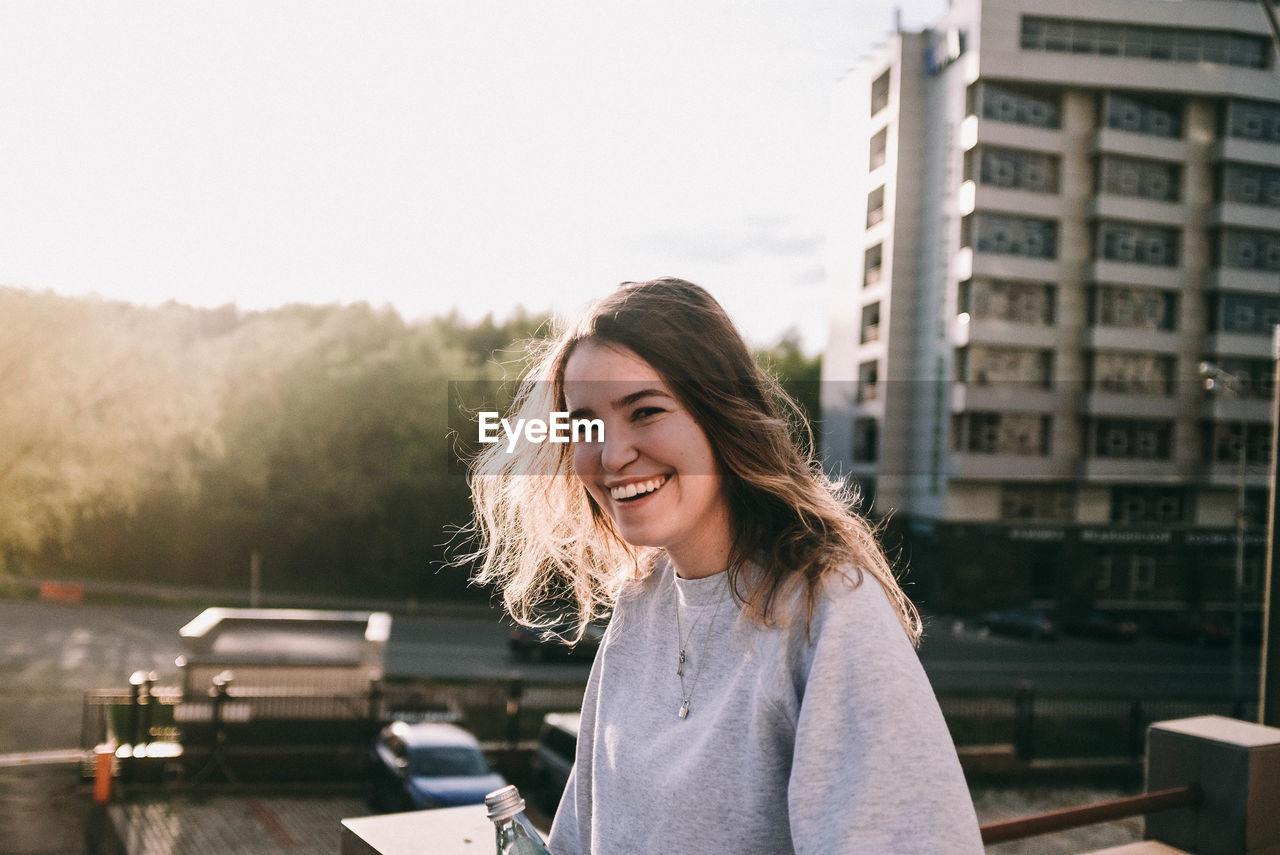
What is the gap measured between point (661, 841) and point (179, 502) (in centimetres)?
3670

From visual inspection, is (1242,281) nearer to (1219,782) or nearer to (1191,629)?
(1191,629)

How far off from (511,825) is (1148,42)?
42117mm

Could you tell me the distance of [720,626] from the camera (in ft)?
4.48

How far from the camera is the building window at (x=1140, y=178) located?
118ft

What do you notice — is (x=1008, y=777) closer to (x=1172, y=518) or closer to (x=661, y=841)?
(x=661, y=841)

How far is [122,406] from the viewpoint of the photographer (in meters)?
22.2

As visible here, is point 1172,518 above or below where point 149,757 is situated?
above

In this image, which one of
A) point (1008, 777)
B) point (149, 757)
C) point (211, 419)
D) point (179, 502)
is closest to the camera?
point (149, 757)

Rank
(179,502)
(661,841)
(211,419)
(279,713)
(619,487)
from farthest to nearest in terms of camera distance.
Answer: (179,502) < (211,419) < (279,713) < (619,487) < (661,841)

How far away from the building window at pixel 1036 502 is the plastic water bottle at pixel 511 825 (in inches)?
1447

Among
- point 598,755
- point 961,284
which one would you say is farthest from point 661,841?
point 961,284

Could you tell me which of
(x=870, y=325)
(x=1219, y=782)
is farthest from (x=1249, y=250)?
(x=1219, y=782)

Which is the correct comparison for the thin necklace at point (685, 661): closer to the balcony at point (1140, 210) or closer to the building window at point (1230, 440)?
the balcony at point (1140, 210)

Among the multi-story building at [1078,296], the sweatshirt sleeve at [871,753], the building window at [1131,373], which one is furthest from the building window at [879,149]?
the sweatshirt sleeve at [871,753]
